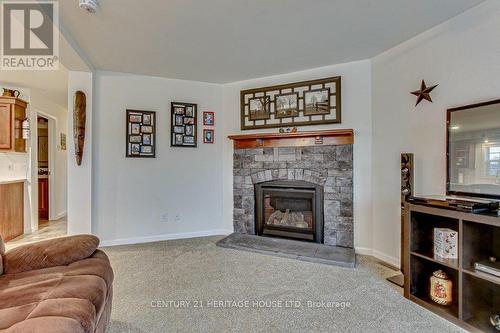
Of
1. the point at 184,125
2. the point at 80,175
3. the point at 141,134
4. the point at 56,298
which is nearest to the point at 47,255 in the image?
the point at 56,298

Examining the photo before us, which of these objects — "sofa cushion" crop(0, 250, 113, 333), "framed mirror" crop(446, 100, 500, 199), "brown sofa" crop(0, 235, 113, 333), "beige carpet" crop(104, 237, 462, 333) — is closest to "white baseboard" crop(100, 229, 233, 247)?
"beige carpet" crop(104, 237, 462, 333)

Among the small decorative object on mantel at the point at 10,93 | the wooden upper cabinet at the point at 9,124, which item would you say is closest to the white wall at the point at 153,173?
the wooden upper cabinet at the point at 9,124

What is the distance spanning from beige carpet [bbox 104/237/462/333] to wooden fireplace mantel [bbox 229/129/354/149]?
1463 mm

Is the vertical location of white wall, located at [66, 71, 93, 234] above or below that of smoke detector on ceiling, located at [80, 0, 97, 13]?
below

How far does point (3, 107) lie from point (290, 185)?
4209 mm

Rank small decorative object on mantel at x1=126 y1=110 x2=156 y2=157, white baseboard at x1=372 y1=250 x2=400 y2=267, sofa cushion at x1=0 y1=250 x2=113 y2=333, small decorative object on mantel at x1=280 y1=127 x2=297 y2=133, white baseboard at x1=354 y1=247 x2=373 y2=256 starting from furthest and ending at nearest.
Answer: small decorative object on mantel at x1=126 y1=110 x2=156 y2=157, small decorative object on mantel at x1=280 y1=127 x2=297 y2=133, white baseboard at x1=354 y1=247 x2=373 y2=256, white baseboard at x1=372 y1=250 x2=400 y2=267, sofa cushion at x1=0 y1=250 x2=113 y2=333

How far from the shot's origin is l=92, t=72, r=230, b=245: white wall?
3570 millimetres

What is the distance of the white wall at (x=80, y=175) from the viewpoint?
3.35 meters

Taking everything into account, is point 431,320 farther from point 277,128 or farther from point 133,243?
point 133,243

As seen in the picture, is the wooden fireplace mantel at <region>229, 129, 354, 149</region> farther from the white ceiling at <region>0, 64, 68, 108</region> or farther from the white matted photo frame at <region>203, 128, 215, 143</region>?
the white ceiling at <region>0, 64, 68, 108</region>

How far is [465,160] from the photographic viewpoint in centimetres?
212

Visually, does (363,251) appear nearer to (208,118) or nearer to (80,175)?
(208,118)

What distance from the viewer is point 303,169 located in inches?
141

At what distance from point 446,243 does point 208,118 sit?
10.6 ft
